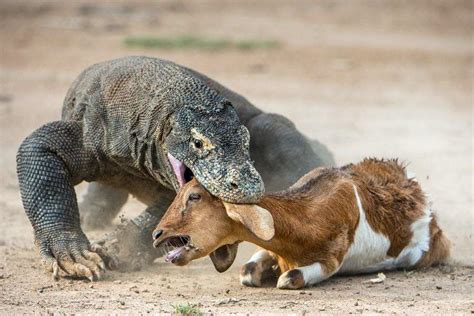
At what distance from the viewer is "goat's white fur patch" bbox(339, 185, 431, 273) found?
747 centimetres

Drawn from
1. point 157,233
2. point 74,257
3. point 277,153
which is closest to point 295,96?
point 277,153

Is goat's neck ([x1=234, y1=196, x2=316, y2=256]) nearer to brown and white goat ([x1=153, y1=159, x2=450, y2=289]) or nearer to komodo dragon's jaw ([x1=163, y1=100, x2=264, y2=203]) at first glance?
brown and white goat ([x1=153, y1=159, x2=450, y2=289])

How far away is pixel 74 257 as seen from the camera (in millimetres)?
7918

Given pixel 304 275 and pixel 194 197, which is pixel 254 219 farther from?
pixel 304 275

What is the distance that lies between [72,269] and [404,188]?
2.23 metres

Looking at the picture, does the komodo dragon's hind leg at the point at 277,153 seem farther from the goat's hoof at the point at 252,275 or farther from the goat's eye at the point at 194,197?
the goat's eye at the point at 194,197

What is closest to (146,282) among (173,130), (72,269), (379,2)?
(72,269)

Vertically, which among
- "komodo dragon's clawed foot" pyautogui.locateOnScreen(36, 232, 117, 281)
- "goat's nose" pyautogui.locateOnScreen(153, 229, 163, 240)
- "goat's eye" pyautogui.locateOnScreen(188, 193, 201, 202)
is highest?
"goat's eye" pyautogui.locateOnScreen(188, 193, 201, 202)

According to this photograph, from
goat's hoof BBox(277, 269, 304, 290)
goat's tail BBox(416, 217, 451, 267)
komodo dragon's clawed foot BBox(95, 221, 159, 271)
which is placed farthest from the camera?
komodo dragon's clawed foot BBox(95, 221, 159, 271)

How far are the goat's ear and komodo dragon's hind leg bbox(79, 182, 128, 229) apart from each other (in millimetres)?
3363

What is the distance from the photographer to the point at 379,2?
2348cm

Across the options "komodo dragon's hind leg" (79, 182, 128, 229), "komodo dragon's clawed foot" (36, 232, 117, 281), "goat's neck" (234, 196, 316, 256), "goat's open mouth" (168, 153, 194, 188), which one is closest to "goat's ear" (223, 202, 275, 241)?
"goat's neck" (234, 196, 316, 256)

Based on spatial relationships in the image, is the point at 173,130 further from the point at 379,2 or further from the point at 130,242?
the point at 379,2

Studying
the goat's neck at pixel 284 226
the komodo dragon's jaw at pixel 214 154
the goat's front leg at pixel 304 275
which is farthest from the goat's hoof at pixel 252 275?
the komodo dragon's jaw at pixel 214 154
